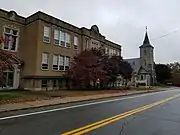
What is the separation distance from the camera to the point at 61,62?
30.4 meters

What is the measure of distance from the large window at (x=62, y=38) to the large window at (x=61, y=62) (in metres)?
1.77

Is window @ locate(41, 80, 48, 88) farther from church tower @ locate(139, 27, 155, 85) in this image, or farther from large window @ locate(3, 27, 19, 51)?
church tower @ locate(139, 27, 155, 85)

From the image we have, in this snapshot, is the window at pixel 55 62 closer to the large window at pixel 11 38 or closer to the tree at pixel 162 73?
the large window at pixel 11 38

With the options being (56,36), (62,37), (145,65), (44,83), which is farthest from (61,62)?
(145,65)

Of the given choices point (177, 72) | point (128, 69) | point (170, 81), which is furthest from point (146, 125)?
point (177, 72)

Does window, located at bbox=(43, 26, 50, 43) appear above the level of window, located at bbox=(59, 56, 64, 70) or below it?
above

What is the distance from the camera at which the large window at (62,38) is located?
29.5 m

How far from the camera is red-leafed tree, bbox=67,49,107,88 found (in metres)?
27.9

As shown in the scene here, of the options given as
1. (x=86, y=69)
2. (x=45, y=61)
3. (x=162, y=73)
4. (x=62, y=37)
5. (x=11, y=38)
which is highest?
(x=62, y=37)

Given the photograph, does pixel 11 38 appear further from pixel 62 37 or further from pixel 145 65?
pixel 145 65

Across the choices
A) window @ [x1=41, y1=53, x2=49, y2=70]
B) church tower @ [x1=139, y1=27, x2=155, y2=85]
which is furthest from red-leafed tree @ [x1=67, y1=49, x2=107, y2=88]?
church tower @ [x1=139, y1=27, x2=155, y2=85]

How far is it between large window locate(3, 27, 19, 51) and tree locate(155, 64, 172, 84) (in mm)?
58882

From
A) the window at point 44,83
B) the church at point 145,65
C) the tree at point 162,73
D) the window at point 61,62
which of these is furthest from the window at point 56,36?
the tree at point 162,73

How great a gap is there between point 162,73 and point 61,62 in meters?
53.7
